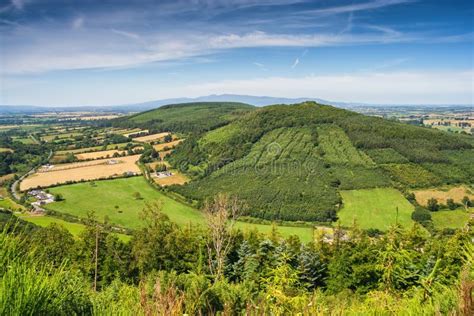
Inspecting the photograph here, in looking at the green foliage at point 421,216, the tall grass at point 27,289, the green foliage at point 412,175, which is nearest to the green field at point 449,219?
the green foliage at point 421,216

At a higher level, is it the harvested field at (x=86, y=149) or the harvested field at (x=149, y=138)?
the harvested field at (x=149, y=138)

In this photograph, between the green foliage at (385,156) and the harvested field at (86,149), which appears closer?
the green foliage at (385,156)

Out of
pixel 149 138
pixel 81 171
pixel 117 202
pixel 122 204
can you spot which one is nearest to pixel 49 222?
pixel 122 204

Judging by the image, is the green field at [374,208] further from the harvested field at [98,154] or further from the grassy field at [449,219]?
the harvested field at [98,154]

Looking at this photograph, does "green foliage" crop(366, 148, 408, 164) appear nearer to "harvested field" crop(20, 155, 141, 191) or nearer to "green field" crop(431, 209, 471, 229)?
"green field" crop(431, 209, 471, 229)

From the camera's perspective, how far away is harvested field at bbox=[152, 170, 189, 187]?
2865 inches

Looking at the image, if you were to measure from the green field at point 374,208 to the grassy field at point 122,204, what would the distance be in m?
8.88

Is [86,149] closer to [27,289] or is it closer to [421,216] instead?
[421,216]

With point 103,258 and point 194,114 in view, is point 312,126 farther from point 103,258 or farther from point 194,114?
point 103,258

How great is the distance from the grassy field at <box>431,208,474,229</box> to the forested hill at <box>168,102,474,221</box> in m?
12.1

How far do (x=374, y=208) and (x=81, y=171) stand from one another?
206 ft

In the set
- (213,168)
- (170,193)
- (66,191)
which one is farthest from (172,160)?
(66,191)

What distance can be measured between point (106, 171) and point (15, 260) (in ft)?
262

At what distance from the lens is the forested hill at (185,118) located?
130 meters
